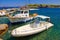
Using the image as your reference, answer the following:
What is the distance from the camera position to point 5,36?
29.6 m

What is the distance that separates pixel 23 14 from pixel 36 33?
673 inches

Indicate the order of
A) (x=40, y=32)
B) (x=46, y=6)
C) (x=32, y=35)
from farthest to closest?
1. (x=46, y=6)
2. (x=40, y=32)
3. (x=32, y=35)

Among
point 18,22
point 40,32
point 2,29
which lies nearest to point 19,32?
point 2,29

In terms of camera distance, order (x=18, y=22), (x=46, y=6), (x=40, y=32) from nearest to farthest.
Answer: (x=40, y=32), (x=18, y=22), (x=46, y=6)

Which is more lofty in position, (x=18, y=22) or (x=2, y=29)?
(x=2, y=29)

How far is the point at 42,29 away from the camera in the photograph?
32.0m

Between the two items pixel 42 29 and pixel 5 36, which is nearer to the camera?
pixel 5 36

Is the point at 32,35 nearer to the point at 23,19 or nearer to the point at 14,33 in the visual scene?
the point at 14,33

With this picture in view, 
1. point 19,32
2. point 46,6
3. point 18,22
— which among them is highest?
point 19,32

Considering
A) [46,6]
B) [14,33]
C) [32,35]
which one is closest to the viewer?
[14,33]

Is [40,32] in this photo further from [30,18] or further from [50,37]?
[30,18]

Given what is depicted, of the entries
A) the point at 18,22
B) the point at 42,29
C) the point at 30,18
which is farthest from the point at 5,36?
the point at 30,18

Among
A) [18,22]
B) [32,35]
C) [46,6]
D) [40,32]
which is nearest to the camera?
[32,35]

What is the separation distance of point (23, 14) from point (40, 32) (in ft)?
52.3
